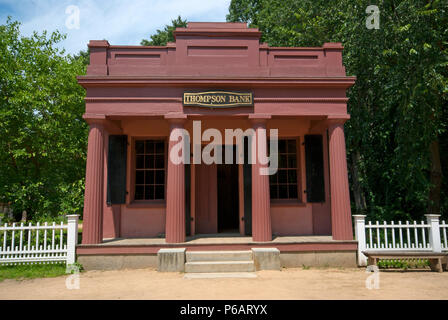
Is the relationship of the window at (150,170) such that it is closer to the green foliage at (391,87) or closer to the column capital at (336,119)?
the column capital at (336,119)

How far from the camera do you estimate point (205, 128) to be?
30.5 feet

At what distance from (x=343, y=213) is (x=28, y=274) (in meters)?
7.64

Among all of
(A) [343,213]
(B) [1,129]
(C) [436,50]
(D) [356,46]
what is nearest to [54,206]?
(B) [1,129]

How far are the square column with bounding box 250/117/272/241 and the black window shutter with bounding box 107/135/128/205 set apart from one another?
3867mm

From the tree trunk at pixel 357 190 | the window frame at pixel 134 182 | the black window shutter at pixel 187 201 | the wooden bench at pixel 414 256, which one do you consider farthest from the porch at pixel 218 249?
the tree trunk at pixel 357 190

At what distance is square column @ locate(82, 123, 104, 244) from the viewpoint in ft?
24.3

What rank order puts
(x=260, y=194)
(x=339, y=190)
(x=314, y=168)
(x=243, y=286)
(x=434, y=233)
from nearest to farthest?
(x=243, y=286) → (x=434, y=233) → (x=260, y=194) → (x=339, y=190) → (x=314, y=168)

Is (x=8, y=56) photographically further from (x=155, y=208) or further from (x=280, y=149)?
(x=280, y=149)

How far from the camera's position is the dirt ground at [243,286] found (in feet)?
17.2

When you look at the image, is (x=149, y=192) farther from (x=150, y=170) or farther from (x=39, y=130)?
(x=39, y=130)

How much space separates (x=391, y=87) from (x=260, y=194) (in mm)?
5638

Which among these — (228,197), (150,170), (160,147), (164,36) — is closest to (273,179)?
(228,197)

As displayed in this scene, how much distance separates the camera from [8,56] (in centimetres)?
1250

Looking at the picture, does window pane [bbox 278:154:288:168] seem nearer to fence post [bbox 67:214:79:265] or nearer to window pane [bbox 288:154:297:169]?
window pane [bbox 288:154:297:169]
